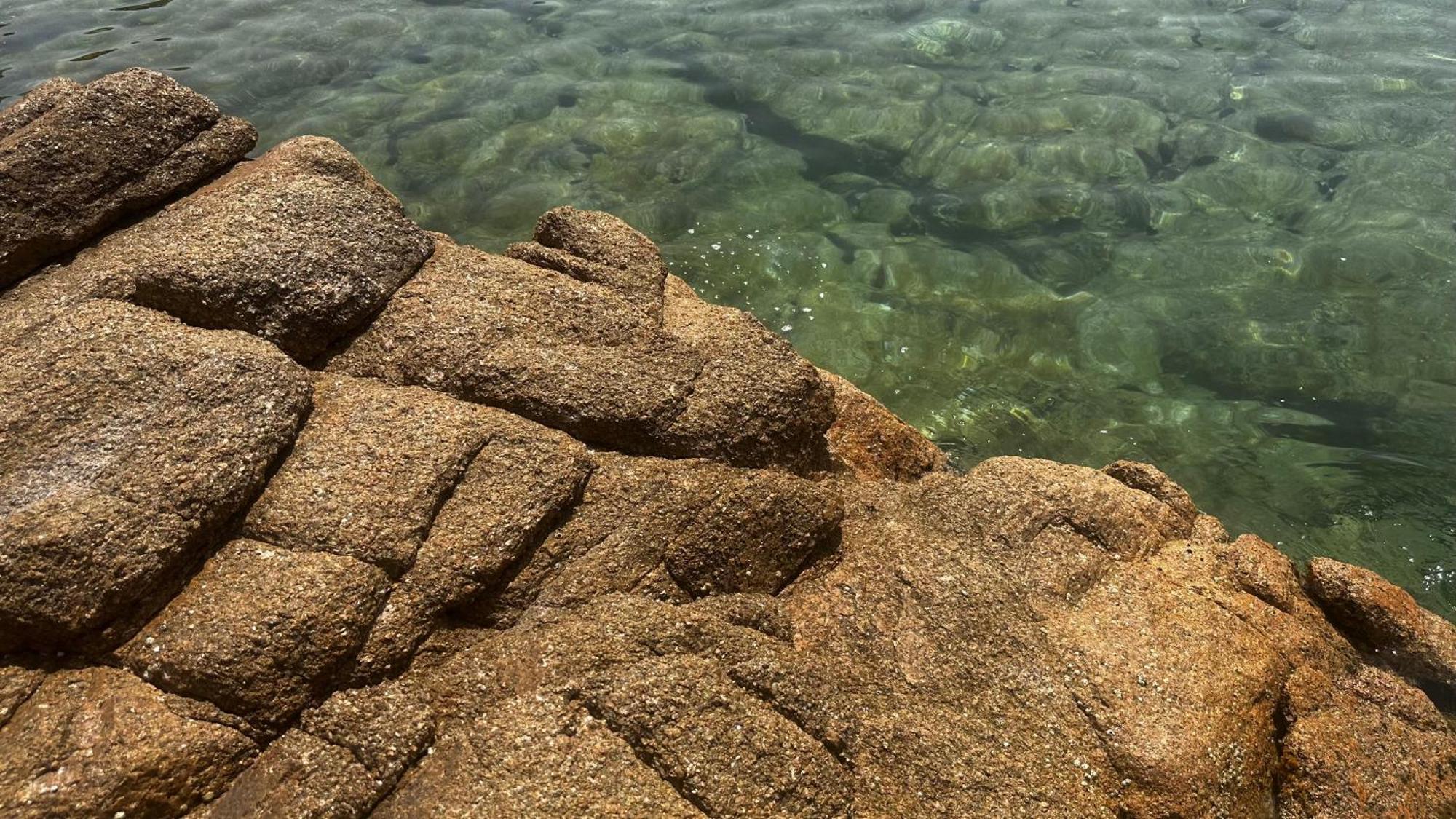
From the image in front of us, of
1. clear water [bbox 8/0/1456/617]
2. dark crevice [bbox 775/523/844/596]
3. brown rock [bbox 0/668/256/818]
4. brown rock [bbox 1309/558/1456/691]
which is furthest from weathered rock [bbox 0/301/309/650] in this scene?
brown rock [bbox 1309/558/1456/691]

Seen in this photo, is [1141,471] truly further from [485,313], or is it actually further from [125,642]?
[125,642]

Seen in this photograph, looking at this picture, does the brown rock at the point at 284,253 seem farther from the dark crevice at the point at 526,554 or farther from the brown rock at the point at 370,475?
the dark crevice at the point at 526,554

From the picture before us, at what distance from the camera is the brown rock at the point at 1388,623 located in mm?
5379

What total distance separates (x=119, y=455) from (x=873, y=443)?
427cm

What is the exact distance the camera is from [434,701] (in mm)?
4008

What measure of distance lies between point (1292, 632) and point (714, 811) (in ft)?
11.2

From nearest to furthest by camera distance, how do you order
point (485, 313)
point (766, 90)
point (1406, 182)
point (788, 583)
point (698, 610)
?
point (698, 610), point (788, 583), point (485, 313), point (1406, 182), point (766, 90)

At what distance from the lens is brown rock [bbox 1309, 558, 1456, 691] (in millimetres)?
5379

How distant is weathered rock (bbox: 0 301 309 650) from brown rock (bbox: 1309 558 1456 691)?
229 inches

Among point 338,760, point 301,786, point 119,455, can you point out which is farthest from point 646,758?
point 119,455

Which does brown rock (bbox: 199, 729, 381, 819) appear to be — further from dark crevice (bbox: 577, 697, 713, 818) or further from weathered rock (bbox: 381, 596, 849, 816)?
dark crevice (bbox: 577, 697, 713, 818)

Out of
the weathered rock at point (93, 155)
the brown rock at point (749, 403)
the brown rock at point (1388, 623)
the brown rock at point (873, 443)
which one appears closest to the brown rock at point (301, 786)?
the brown rock at point (749, 403)

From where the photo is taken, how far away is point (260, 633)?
12.6ft

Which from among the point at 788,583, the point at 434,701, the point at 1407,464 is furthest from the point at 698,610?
the point at 1407,464
